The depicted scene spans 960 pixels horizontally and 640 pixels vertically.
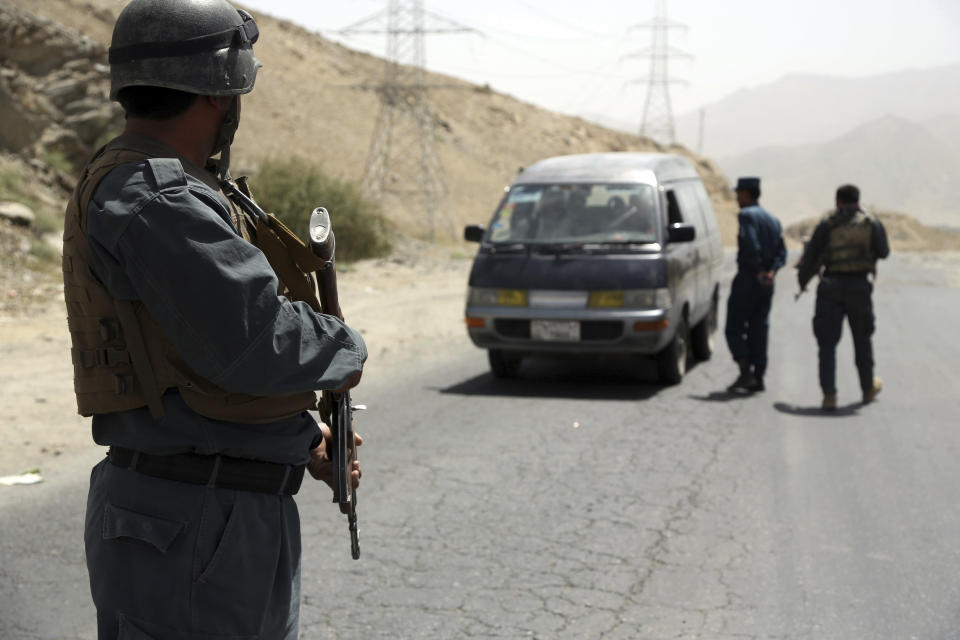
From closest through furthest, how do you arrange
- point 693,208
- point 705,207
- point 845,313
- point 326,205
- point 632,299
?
point 845,313 < point 632,299 < point 693,208 < point 705,207 < point 326,205

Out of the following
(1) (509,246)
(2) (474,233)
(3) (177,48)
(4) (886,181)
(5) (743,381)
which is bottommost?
(5) (743,381)

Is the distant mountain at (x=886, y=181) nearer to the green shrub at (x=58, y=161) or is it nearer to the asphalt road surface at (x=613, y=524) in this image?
the green shrub at (x=58, y=161)

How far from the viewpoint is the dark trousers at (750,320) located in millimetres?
9734

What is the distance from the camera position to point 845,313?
9.28m

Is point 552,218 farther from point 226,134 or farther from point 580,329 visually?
point 226,134

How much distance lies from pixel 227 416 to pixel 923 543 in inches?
174

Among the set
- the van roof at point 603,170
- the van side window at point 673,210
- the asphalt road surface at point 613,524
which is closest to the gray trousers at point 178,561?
the asphalt road surface at point 613,524

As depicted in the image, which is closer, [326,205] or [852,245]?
[852,245]

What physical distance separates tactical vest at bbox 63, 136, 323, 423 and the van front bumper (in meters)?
7.53

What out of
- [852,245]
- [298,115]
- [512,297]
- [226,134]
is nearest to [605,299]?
[512,297]

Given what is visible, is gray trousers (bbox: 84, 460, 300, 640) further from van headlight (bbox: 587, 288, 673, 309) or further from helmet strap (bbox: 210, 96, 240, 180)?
van headlight (bbox: 587, 288, 673, 309)

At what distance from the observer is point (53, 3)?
45.3 metres

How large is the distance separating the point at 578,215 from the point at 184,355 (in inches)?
332

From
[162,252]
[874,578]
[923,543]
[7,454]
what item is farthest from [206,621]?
A: [7,454]
